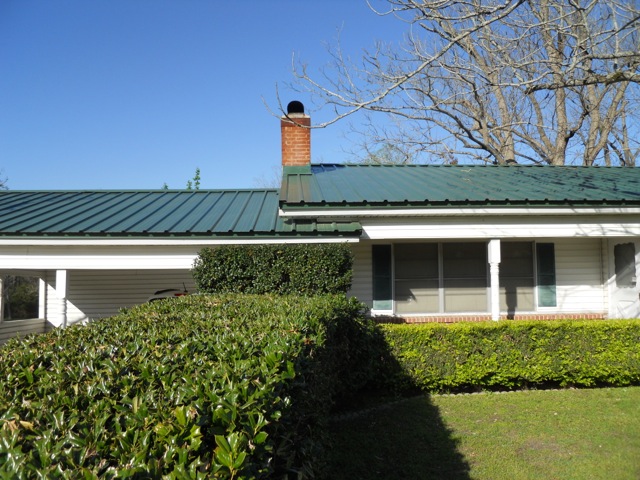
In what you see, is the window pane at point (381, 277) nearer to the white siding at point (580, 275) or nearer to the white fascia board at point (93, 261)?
the white fascia board at point (93, 261)

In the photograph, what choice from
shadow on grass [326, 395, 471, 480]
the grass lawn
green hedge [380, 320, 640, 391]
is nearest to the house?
green hedge [380, 320, 640, 391]

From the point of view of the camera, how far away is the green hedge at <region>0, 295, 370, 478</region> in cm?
179

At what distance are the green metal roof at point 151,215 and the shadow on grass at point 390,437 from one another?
9.17 ft

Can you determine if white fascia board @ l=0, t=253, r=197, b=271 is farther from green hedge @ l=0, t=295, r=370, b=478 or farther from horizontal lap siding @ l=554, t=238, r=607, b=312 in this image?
horizontal lap siding @ l=554, t=238, r=607, b=312

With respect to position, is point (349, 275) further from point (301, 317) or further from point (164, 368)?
point (164, 368)

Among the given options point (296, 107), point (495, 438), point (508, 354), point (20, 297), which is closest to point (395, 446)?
point (495, 438)

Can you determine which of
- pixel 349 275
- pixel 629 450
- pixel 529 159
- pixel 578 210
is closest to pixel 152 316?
pixel 349 275

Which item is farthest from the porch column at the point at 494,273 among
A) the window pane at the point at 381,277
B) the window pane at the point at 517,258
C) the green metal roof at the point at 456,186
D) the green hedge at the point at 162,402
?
the green hedge at the point at 162,402

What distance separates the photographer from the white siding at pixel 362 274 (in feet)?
35.9

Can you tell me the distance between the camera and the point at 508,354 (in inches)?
329

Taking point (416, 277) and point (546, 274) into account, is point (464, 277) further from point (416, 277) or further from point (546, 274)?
point (546, 274)

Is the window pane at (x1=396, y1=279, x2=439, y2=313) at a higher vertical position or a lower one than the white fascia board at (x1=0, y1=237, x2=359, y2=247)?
lower

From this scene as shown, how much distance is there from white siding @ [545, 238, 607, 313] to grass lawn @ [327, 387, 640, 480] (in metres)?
3.45

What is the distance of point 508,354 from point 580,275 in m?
4.42
